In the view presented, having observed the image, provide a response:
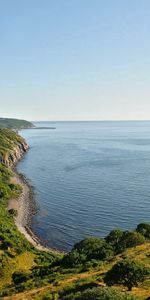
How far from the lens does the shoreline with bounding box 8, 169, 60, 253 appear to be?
80188 mm

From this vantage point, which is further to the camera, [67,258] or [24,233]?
[24,233]

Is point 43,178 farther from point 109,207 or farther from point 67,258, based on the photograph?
point 67,258

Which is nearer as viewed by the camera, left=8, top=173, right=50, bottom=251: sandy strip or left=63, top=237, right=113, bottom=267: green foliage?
left=63, top=237, right=113, bottom=267: green foliage

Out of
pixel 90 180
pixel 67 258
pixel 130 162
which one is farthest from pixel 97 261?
pixel 130 162

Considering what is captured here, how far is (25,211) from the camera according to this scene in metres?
102

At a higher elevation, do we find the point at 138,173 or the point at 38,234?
the point at 138,173

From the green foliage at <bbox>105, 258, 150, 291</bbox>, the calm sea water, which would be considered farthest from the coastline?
the green foliage at <bbox>105, 258, 150, 291</bbox>

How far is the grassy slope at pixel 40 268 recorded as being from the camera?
41.2m

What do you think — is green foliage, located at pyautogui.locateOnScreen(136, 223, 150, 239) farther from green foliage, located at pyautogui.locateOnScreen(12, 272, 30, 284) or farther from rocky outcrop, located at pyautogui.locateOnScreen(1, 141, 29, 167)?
rocky outcrop, located at pyautogui.locateOnScreen(1, 141, 29, 167)

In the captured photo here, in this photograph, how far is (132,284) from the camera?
3738 cm

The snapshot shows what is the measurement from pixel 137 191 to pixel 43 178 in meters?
40.6

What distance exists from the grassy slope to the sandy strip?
3215 millimetres

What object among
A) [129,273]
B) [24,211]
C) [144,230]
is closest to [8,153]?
[24,211]

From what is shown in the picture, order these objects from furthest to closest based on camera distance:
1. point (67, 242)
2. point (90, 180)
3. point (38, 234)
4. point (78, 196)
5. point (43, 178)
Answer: point (43, 178) → point (90, 180) → point (78, 196) → point (38, 234) → point (67, 242)
